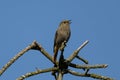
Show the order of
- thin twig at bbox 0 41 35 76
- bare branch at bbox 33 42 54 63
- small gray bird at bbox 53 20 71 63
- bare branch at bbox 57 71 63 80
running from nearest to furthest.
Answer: thin twig at bbox 0 41 35 76
bare branch at bbox 57 71 63 80
bare branch at bbox 33 42 54 63
small gray bird at bbox 53 20 71 63

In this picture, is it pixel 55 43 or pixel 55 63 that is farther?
pixel 55 43

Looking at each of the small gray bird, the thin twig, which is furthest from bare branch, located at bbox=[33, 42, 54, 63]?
the small gray bird

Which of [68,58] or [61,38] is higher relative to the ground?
[61,38]

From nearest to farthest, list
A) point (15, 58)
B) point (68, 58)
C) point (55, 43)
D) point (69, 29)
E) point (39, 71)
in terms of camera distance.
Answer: point (15, 58) < point (39, 71) < point (68, 58) < point (55, 43) < point (69, 29)

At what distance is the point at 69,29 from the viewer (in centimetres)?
947

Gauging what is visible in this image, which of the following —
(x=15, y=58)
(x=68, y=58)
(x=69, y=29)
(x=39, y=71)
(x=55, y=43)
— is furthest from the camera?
(x=69, y=29)

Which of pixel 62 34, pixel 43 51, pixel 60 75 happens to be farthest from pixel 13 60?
pixel 62 34

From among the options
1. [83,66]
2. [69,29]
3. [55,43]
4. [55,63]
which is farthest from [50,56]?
[69,29]

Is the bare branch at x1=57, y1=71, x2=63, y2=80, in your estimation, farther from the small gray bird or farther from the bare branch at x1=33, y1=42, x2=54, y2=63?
the small gray bird

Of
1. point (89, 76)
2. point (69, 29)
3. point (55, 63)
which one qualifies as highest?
point (69, 29)

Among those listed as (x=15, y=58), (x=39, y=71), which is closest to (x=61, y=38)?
(x=39, y=71)

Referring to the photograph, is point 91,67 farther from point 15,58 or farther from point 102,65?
point 15,58

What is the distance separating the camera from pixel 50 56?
5.67m

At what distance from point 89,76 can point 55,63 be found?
59cm
